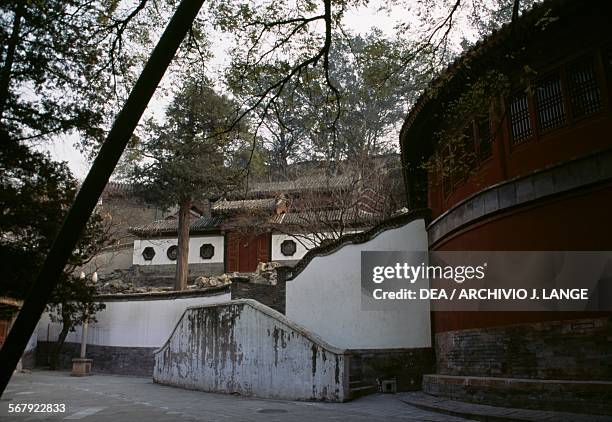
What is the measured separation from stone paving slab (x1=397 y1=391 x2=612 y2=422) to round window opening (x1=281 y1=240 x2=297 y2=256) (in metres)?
17.6

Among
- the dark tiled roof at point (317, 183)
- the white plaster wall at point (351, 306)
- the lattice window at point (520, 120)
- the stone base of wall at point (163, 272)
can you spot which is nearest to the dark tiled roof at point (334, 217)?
the dark tiled roof at point (317, 183)

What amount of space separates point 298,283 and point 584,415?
7622 millimetres

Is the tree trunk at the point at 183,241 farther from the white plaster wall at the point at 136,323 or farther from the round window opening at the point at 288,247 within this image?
the white plaster wall at the point at 136,323

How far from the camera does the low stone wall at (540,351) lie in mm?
6930

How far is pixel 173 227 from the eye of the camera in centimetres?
3031

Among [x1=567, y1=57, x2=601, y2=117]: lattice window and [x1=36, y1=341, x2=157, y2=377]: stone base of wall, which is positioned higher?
[x1=567, y1=57, x2=601, y2=117]: lattice window

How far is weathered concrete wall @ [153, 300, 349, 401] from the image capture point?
33.9ft

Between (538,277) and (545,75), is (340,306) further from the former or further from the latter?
(545,75)

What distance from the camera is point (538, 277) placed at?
8.02m

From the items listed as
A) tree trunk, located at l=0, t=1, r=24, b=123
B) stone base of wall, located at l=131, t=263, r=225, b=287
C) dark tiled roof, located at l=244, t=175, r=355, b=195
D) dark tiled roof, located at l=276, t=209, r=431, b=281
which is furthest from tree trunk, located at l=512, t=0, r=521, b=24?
stone base of wall, located at l=131, t=263, r=225, b=287

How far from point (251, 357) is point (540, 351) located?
634cm

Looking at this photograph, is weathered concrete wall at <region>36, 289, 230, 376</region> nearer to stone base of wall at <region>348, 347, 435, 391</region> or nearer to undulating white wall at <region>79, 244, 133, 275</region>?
stone base of wall at <region>348, 347, 435, 391</region>

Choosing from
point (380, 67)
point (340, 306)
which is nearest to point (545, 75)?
point (380, 67)

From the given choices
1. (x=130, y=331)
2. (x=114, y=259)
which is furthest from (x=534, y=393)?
(x=114, y=259)
